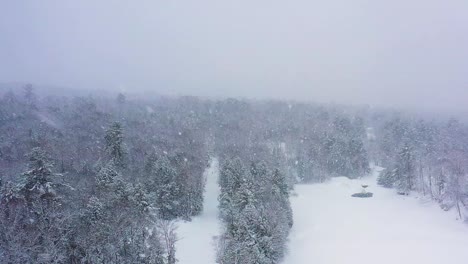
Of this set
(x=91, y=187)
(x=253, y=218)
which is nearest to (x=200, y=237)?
(x=253, y=218)

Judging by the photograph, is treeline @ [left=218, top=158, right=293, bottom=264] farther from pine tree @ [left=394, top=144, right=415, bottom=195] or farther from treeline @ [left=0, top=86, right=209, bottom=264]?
pine tree @ [left=394, top=144, right=415, bottom=195]

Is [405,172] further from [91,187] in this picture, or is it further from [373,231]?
[91,187]

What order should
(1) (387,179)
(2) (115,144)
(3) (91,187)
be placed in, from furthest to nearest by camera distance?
(1) (387,179), (2) (115,144), (3) (91,187)

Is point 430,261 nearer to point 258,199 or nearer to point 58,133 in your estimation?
point 258,199

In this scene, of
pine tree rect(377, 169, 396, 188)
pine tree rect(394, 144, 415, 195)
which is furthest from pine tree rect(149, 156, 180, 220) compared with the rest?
pine tree rect(377, 169, 396, 188)

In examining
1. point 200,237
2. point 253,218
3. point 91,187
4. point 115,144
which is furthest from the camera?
point 115,144

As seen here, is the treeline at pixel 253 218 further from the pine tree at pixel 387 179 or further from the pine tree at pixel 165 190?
the pine tree at pixel 387 179

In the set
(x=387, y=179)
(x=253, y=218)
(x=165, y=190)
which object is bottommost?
(x=387, y=179)
